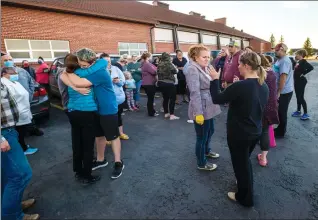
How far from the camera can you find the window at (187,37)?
22284 millimetres

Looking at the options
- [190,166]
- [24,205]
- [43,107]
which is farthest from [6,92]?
[43,107]

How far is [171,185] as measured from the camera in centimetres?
286

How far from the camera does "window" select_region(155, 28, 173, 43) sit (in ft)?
64.3

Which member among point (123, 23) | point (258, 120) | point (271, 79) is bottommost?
point (258, 120)

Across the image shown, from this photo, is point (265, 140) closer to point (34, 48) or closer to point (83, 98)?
point (83, 98)

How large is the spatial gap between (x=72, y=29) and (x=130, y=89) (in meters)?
9.70

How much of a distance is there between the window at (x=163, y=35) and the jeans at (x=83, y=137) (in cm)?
1831

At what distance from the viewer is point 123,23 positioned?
53.7ft

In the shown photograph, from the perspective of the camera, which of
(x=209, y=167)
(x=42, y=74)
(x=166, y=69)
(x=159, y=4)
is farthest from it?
(x=159, y=4)

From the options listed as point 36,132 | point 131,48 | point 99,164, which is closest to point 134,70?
point 36,132

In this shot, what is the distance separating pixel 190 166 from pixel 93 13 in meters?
14.2

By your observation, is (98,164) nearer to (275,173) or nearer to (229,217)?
(229,217)

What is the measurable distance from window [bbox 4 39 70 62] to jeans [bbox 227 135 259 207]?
12.9m

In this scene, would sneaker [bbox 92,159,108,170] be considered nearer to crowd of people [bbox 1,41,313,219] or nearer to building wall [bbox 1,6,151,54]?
crowd of people [bbox 1,41,313,219]
